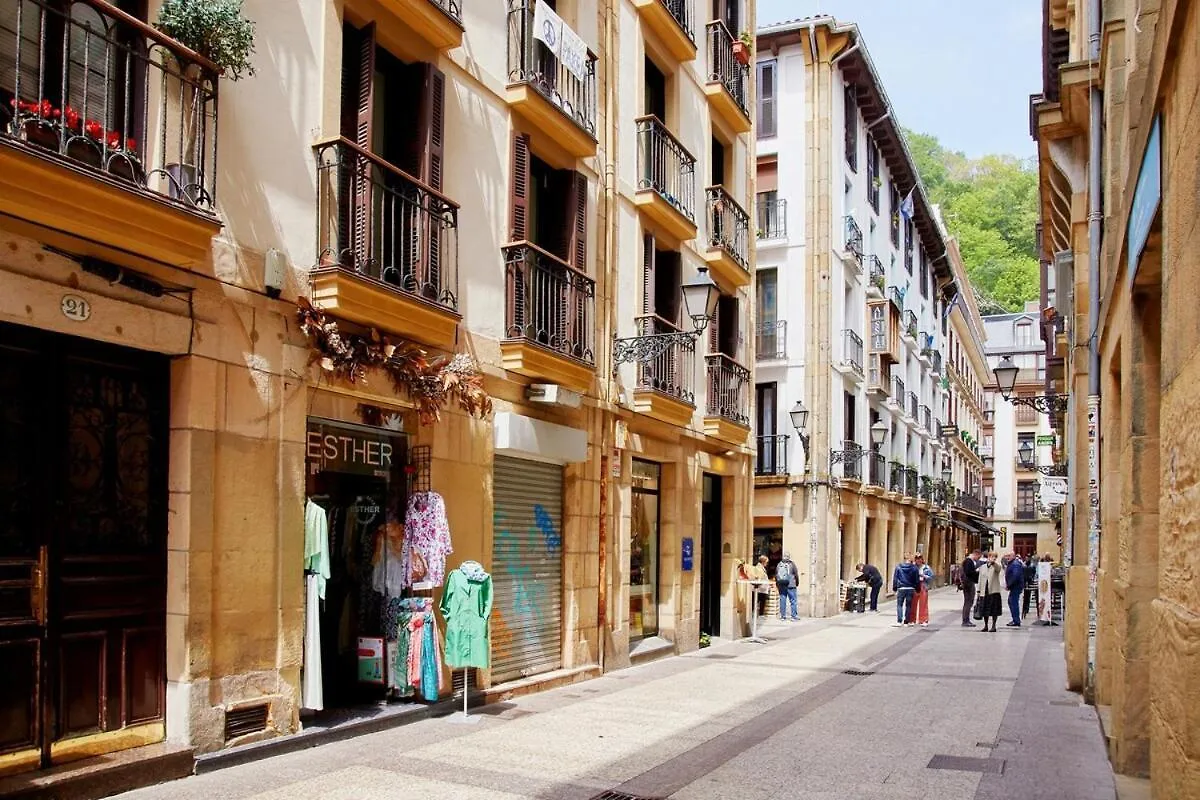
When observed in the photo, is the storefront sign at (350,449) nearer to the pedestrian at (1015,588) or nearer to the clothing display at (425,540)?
the clothing display at (425,540)

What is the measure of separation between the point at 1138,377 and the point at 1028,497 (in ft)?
214

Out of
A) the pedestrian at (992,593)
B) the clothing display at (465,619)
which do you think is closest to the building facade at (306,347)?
the clothing display at (465,619)

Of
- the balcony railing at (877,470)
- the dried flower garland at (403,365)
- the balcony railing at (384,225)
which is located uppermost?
the balcony railing at (384,225)

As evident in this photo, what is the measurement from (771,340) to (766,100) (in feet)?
21.4

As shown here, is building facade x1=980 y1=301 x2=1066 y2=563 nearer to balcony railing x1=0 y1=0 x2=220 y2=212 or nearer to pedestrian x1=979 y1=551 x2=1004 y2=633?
pedestrian x1=979 y1=551 x2=1004 y2=633

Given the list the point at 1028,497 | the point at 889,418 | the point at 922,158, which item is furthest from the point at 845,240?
the point at 1028,497

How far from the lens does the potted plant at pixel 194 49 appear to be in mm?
7730

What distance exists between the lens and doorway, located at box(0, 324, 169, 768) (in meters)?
7.04

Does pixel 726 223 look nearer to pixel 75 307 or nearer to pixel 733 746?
pixel 733 746

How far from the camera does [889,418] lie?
36312 mm

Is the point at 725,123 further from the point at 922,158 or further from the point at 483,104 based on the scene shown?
the point at 922,158

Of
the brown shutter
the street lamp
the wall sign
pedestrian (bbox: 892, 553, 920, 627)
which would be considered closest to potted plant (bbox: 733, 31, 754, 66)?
the street lamp

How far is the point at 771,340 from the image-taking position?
28109mm

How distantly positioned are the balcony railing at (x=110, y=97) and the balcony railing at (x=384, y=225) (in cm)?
138
